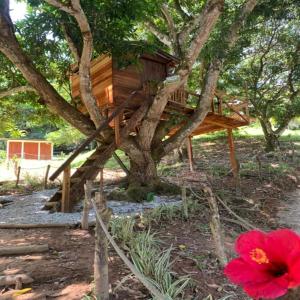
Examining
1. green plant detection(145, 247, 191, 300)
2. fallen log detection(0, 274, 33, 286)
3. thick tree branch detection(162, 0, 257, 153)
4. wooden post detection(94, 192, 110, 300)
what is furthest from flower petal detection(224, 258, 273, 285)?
thick tree branch detection(162, 0, 257, 153)

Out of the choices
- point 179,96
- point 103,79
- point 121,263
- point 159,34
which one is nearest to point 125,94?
point 103,79

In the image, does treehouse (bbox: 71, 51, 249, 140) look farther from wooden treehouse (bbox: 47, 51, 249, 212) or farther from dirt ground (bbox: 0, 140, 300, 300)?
dirt ground (bbox: 0, 140, 300, 300)

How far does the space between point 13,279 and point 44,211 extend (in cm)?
447

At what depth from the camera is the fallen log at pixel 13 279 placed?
3.80 meters

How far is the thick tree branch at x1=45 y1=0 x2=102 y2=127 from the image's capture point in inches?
262

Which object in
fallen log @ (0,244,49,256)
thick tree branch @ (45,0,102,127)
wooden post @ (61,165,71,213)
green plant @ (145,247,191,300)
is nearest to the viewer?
green plant @ (145,247,191,300)

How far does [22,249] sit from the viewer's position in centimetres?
497

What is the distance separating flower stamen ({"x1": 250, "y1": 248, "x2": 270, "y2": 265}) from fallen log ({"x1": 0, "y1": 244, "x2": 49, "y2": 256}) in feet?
15.4

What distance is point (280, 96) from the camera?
65.1 ft

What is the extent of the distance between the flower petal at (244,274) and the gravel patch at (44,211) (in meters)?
5.93

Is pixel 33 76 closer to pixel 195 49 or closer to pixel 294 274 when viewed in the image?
pixel 195 49

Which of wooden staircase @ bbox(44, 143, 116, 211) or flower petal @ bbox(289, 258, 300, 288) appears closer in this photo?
flower petal @ bbox(289, 258, 300, 288)

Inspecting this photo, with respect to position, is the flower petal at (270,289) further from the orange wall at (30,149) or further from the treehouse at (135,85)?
the orange wall at (30,149)

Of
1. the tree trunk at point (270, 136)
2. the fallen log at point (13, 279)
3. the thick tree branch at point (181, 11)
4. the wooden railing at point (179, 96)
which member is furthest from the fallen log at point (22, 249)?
the tree trunk at point (270, 136)
